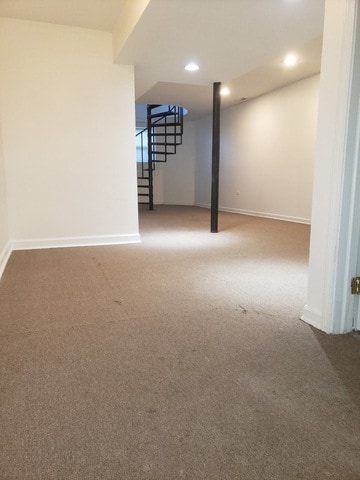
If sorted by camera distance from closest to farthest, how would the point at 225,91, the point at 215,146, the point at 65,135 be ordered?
the point at 65,135 < the point at 215,146 < the point at 225,91

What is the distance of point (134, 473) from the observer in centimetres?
88

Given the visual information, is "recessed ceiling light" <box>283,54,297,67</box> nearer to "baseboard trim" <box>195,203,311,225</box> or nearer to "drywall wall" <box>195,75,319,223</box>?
"drywall wall" <box>195,75,319,223</box>

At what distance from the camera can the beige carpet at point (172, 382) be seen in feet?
3.03

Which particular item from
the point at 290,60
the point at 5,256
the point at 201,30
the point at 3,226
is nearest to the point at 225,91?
the point at 290,60

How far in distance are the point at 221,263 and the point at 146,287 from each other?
94cm

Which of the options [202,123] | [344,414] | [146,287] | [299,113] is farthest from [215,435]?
[202,123]

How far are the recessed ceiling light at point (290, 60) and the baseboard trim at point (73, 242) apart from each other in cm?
306

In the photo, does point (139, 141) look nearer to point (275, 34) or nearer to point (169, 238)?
point (169, 238)

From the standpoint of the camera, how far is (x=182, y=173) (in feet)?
31.3

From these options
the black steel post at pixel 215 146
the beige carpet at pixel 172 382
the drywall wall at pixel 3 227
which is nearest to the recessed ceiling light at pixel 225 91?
the black steel post at pixel 215 146

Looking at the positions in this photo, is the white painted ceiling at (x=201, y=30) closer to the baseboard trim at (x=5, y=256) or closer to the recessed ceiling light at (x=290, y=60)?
the recessed ceiling light at (x=290, y=60)

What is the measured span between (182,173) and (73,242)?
6.12 m

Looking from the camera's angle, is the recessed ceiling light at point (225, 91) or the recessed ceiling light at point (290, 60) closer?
the recessed ceiling light at point (290, 60)

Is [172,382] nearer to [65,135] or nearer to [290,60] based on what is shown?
[65,135]
